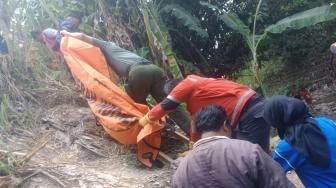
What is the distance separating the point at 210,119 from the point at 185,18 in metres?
5.95

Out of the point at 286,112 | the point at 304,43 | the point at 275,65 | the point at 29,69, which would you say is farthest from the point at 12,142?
the point at 275,65

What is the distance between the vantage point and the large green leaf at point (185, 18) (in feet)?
26.3

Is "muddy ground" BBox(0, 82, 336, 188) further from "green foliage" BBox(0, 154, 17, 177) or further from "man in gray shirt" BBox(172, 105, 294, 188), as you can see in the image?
"man in gray shirt" BBox(172, 105, 294, 188)

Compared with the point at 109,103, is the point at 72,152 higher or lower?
lower

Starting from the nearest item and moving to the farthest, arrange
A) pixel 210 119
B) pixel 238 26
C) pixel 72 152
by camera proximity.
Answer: pixel 210 119 < pixel 72 152 < pixel 238 26

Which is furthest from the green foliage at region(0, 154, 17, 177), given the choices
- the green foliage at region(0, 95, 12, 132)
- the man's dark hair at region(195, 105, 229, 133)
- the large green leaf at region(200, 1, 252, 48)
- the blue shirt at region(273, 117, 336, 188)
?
the large green leaf at region(200, 1, 252, 48)

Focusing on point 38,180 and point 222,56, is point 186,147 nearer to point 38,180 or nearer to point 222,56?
point 38,180

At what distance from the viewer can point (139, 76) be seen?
496 centimetres

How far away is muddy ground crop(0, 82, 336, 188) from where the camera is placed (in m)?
4.18

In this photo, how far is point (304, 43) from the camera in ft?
32.0

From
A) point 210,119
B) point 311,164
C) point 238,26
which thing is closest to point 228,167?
point 210,119

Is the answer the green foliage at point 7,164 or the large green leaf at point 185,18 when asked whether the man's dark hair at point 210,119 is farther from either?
the large green leaf at point 185,18

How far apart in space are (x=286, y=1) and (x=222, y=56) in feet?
6.02

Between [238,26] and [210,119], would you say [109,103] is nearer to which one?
[210,119]
